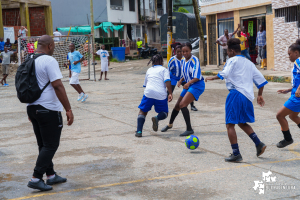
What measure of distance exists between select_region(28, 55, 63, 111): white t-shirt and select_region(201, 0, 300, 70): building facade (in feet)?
49.6

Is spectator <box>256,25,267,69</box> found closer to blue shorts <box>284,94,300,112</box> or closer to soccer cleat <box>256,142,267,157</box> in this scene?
blue shorts <box>284,94,300,112</box>

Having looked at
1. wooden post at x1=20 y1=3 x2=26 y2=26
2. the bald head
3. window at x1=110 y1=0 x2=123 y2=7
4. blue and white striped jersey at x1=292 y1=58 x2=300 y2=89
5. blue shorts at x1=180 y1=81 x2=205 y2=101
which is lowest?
blue shorts at x1=180 y1=81 x2=205 y2=101

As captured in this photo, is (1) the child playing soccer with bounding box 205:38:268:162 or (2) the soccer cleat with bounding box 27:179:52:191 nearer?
(2) the soccer cleat with bounding box 27:179:52:191

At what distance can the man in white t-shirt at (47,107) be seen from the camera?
4504mm

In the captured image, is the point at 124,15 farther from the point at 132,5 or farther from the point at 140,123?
the point at 140,123

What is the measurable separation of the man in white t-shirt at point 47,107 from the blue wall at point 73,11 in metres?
38.6

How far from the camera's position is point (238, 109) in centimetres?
553

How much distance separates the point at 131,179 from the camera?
4.97m

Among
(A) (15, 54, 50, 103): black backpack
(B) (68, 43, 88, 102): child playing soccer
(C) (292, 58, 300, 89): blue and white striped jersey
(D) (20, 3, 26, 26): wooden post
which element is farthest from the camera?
(D) (20, 3, 26, 26): wooden post

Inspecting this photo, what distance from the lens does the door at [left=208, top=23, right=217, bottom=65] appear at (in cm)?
2421

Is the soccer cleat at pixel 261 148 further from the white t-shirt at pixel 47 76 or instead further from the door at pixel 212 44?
the door at pixel 212 44

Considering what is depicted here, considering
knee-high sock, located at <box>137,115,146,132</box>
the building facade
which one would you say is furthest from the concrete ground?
the building facade

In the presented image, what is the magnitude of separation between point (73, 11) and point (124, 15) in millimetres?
6052

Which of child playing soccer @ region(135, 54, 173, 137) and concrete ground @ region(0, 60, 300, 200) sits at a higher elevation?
child playing soccer @ region(135, 54, 173, 137)
